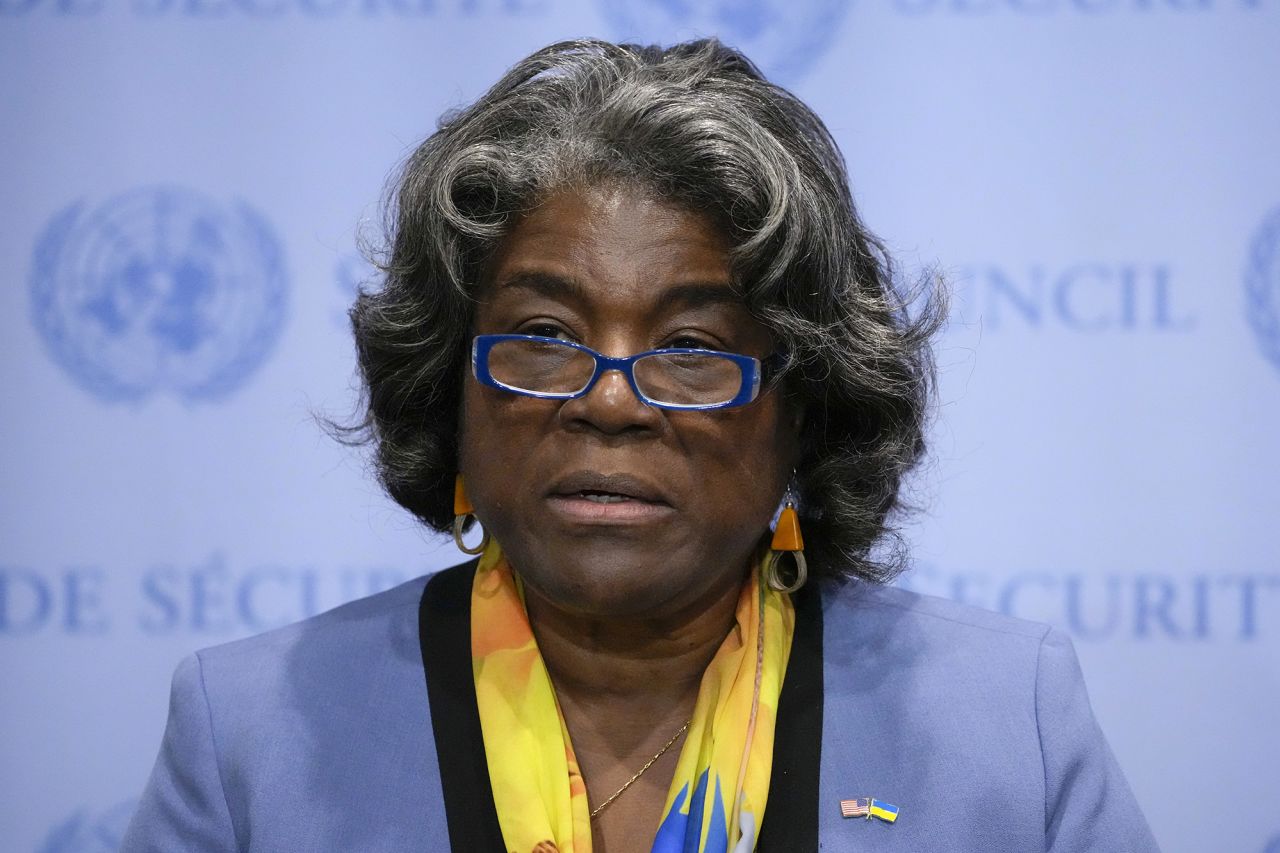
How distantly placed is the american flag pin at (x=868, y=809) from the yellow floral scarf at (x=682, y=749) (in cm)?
10

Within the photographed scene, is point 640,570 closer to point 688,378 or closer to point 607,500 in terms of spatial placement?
point 607,500

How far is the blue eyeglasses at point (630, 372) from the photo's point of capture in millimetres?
1628

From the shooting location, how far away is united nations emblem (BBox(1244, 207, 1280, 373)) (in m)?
2.32

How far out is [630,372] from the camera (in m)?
1.62

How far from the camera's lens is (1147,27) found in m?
2.34

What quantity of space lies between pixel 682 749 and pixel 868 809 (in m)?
0.24

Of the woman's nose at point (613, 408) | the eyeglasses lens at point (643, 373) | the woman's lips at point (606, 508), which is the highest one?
the eyeglasses lens at point (643, 373)

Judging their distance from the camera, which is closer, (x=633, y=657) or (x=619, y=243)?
(x=619, y=243)

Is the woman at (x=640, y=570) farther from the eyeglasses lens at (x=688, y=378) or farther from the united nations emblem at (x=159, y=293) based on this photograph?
the united nations emblem at (x=159, y=293)

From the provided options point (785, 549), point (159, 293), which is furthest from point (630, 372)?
point (159, 293)

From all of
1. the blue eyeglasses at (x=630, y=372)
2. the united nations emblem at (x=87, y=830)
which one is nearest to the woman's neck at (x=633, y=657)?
the blue eyeglasses at (x=630, y=372)

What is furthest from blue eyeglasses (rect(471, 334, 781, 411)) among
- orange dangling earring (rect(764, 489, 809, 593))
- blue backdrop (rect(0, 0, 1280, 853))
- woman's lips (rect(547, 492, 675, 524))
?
blue backdrop (rect(0, 0, 1280, 853))

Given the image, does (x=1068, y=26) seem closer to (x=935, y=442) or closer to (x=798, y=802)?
(x=935, y=442)

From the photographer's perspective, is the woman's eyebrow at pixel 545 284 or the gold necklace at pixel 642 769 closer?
the woman's eyebrow at pixel 545 284
